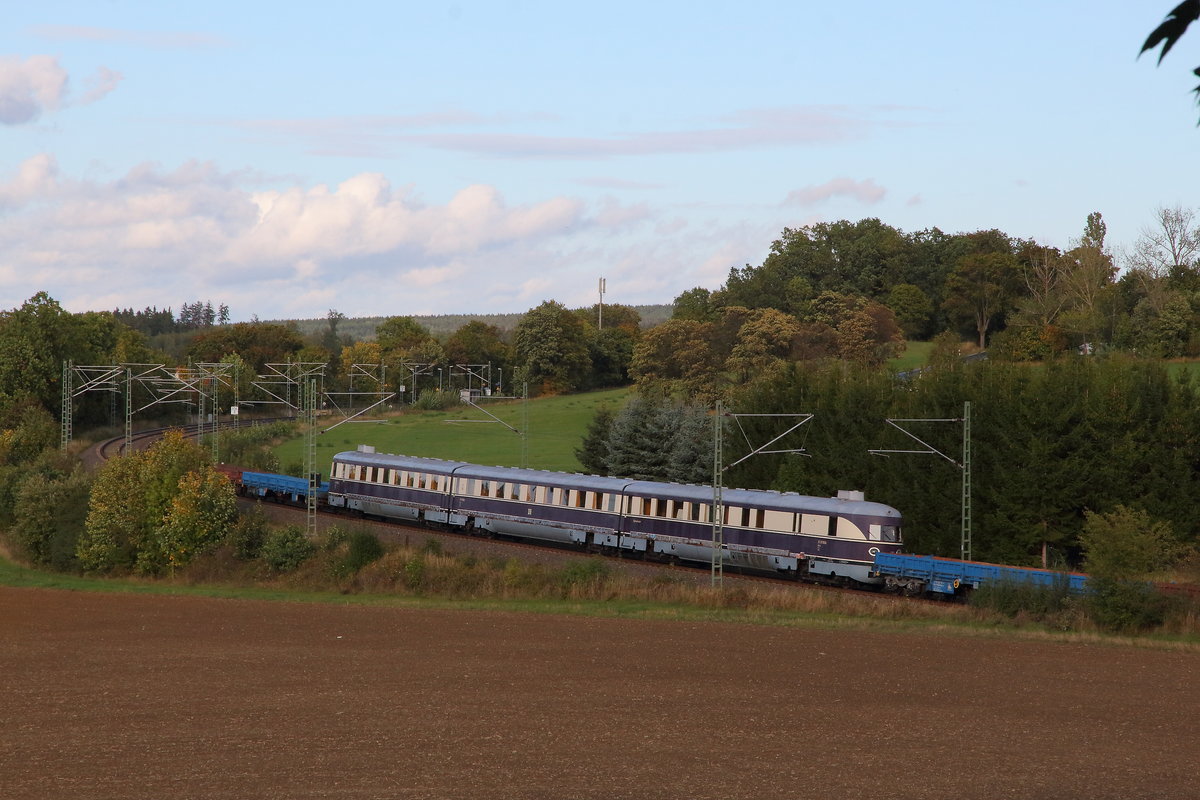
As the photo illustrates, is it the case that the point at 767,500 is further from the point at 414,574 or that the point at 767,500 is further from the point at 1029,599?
the point at 414,574

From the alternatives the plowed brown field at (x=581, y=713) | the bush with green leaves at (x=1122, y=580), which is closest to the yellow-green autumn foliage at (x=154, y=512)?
the plowed brown field at (x=581, y=713)

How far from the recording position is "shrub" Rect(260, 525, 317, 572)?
46.4m

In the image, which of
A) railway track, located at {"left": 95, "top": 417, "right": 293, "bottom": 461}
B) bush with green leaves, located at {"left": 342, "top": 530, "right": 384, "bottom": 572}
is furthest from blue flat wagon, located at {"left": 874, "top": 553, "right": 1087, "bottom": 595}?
railway track, located at {"left": 95, "top": 417, "right": 293, "bottom": 461}

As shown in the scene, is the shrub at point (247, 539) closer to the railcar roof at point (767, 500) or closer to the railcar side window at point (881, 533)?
the railcar roof at point (767, 500)

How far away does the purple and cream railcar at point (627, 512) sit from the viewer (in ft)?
129

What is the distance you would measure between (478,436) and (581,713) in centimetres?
7241

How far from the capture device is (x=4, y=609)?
39938 mm

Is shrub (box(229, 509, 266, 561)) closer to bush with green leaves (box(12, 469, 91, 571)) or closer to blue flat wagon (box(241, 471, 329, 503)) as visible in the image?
bush with green leaves (box(12, 469, 91, 571))

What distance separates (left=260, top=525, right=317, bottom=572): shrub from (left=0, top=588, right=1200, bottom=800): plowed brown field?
11080 mm

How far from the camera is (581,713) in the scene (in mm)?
22656

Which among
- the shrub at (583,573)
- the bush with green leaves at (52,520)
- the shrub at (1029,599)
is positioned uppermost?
the shrub at (1029,599)

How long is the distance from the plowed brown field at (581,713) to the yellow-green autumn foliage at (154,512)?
14.4 metres

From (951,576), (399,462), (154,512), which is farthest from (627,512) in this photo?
(154,512)

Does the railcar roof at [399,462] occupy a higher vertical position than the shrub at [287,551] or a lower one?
higher
